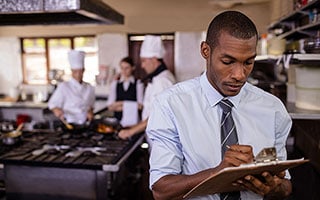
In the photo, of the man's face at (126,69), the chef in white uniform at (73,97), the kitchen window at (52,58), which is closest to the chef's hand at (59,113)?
the chef in white uniform at (73,97)

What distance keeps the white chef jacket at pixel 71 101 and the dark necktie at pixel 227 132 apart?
8.56 feet

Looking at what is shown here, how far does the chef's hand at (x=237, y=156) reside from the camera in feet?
2.83

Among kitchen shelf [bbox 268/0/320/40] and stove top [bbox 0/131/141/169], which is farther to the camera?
stove top [bbox 0/131/141/169]

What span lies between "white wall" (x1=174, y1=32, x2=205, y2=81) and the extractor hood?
6.27 feet

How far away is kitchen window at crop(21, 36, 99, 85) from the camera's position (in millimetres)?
5566

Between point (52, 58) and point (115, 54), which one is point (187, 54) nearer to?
point (115, 54)

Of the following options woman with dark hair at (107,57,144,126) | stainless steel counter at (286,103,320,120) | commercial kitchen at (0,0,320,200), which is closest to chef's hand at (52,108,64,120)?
commercial kitchen at (0,0,320,200)

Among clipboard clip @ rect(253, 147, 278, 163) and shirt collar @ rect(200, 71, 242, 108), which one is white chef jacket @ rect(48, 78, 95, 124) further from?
clipboard clip @ rect(253, 147, 278, 163)

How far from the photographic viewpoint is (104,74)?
17.7 ft

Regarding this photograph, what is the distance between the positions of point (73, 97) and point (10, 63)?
2.87 m

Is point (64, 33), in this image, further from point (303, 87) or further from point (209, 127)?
point (209, 127)

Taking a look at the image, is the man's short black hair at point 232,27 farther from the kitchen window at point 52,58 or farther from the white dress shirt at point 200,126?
the kitchen window at point 52,58

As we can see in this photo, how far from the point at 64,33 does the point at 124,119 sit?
8.47 ft

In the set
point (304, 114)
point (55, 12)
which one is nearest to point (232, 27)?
point (304, 114)
